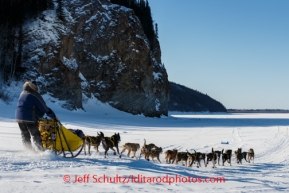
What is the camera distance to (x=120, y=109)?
4391 centimetres

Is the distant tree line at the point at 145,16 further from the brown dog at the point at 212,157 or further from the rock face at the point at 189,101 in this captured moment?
the rock face at the point at 189,101

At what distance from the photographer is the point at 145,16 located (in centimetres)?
6175

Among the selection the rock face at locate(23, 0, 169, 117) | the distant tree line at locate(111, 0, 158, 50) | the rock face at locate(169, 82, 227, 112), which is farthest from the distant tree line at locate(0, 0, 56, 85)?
the rock face at locate(169, 82, 227, 112)

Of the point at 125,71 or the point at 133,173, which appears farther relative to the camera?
the point at 125,71

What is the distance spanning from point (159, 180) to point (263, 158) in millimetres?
7440

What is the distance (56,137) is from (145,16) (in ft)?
184

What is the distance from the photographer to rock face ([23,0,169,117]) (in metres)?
35.5

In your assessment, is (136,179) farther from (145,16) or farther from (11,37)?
(145,16)

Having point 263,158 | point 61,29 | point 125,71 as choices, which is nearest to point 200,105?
point 125,71

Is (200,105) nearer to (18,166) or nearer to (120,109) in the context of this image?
(120,109)

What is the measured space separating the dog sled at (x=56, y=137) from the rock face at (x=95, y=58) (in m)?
27.2

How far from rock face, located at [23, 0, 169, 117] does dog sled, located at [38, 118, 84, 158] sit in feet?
89.3

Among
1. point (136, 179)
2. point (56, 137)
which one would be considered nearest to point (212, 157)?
point (136, 179)

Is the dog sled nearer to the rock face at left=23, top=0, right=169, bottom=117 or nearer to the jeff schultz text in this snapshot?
the jeff schultz text
